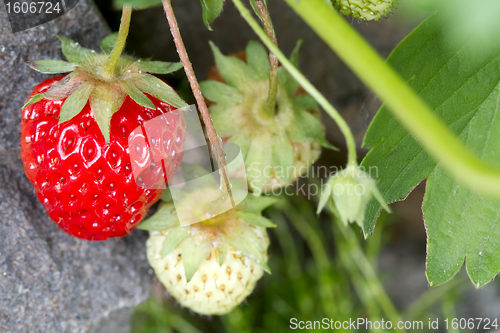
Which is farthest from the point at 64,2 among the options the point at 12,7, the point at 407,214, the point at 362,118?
the point at 407,214

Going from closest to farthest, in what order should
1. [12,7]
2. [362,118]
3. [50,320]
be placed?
[12,7] < [50,320] < [362,118]

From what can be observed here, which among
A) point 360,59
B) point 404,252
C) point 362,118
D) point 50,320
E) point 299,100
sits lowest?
point 404,252

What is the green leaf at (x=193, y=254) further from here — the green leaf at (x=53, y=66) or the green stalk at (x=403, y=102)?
the green stalk at (x=403, y=102)

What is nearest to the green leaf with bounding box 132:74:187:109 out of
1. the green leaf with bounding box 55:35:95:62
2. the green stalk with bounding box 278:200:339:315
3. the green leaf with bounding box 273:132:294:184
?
the green leaf with bounding box 55:35:95:62

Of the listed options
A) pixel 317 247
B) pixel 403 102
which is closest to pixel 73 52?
pixel 403 102

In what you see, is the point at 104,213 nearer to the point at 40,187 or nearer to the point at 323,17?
the point at 40,187

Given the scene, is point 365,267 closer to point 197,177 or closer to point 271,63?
point 197,177

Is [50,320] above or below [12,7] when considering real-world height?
below

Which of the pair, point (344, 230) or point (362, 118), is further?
point (344, 230)
